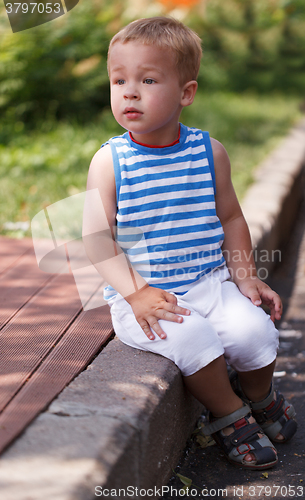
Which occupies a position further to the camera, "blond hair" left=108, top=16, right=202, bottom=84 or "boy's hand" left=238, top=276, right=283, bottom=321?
"boy's hand" left=238, top=276, right=283, bottom=321

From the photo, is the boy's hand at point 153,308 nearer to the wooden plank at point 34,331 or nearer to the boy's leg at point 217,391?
the boy's leg at point 217,391

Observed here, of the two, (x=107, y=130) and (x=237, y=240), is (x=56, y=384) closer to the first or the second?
(x=237, y=240)

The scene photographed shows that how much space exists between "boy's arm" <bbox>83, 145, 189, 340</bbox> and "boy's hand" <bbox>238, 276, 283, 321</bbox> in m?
0.31

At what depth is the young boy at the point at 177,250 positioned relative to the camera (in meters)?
1.62

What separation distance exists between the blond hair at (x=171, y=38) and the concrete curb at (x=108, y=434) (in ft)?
3.19

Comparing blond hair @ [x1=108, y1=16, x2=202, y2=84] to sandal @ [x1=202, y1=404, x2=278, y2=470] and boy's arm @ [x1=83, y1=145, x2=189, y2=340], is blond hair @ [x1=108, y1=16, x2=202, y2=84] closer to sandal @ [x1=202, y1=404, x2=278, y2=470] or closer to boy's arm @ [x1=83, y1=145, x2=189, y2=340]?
boy's arm @ [x1=83, y1=145, x2=189, y2=340]

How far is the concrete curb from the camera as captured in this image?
1.10 metres

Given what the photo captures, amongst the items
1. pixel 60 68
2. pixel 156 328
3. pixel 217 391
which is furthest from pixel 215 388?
pixel 60 68

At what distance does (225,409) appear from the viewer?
1.67 metres

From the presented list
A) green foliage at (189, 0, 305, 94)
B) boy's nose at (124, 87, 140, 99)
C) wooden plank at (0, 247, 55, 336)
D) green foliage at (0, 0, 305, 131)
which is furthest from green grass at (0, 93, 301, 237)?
green foliage at (189, 0, 305, 94)

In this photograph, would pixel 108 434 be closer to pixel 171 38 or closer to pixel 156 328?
pixel 156 328

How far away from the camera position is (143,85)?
1635 mm

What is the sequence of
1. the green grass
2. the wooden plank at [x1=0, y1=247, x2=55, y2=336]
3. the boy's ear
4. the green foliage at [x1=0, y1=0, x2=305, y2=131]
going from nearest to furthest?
the boy's ear → the wooden plank at [x1=0, y1=247, x2=55, y2=336] → the green grass → the green foliage at [x1=0, y1=0, x2=305, y2=131]

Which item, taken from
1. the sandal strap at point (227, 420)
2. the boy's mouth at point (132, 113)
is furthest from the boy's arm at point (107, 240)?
the sandal strap at point (227, 420)
